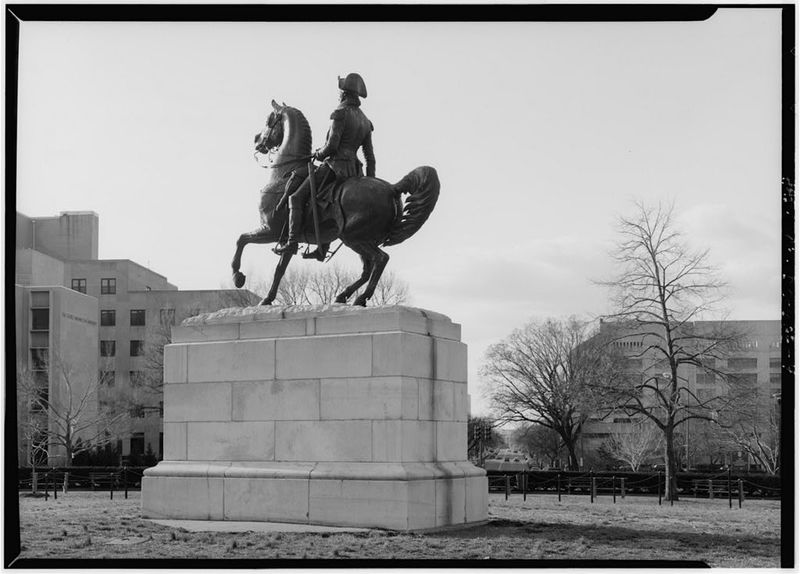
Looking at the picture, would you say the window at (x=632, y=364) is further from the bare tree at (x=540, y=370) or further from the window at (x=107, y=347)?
the window at (x=107, y=347)

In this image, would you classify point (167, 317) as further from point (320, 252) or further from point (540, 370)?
point (320, 252)

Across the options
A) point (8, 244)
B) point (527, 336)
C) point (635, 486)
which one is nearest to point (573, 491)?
point (635, 486)

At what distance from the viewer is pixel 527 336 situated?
69.9 m

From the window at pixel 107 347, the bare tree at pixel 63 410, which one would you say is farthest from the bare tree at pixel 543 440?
the window at pixel 107 347

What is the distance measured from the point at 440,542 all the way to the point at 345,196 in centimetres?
584

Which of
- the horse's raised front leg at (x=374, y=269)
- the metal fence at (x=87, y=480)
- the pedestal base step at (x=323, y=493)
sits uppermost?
the horse's raised front leg at (x=374, y=269)

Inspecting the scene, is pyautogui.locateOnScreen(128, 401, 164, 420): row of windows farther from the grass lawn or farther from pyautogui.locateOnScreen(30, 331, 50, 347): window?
the grass lawn

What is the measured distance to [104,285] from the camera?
89000mm

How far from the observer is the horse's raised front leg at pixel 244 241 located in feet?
59.1

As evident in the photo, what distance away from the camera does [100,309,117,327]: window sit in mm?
88750

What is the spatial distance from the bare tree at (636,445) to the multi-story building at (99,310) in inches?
1226

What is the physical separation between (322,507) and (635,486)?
23.2 meters

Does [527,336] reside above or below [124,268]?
below

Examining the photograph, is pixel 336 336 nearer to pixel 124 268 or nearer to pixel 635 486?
pixel 635 486
